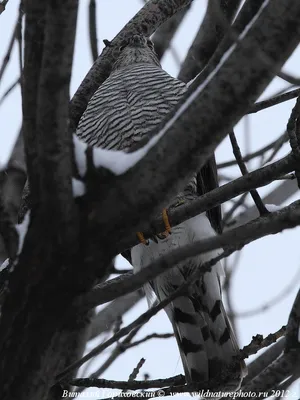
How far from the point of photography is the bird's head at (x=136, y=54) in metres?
5.12

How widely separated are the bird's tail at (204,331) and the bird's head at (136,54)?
6.66 feet

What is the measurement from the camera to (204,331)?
12.8 feet

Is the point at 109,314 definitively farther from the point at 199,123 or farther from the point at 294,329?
the point at 199,123

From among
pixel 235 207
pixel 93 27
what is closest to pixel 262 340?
pixel 235 207

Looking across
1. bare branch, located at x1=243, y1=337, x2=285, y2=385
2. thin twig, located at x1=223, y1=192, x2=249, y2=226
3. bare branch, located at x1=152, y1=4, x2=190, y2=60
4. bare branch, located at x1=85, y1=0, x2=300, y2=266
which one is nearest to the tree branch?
bare branch, located at x1=152, y1=4, x2=190, y2=60

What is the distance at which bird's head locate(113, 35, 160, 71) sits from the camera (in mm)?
5121

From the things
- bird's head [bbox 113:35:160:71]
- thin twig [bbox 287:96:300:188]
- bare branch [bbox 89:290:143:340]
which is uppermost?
bird's head [bbox 113:35:160:71]

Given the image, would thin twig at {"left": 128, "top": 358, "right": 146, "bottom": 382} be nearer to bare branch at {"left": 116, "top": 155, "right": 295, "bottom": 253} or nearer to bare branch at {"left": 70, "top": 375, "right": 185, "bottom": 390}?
bare branch at {"left": 70, "top": 375, "right": 185, "bottom": 390}

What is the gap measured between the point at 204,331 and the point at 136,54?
2573mm

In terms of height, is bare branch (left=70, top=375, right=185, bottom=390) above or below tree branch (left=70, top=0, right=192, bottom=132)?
below

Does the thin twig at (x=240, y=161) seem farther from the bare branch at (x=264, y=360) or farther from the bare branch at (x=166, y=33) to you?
the bare branch at (x=166, y=33)

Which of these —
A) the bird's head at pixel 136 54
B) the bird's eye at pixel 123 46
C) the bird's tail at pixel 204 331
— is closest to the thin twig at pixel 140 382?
the bird's tail at pixel 204 331

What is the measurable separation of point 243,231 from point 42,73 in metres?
0.72

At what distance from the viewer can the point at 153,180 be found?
76.7 inches
